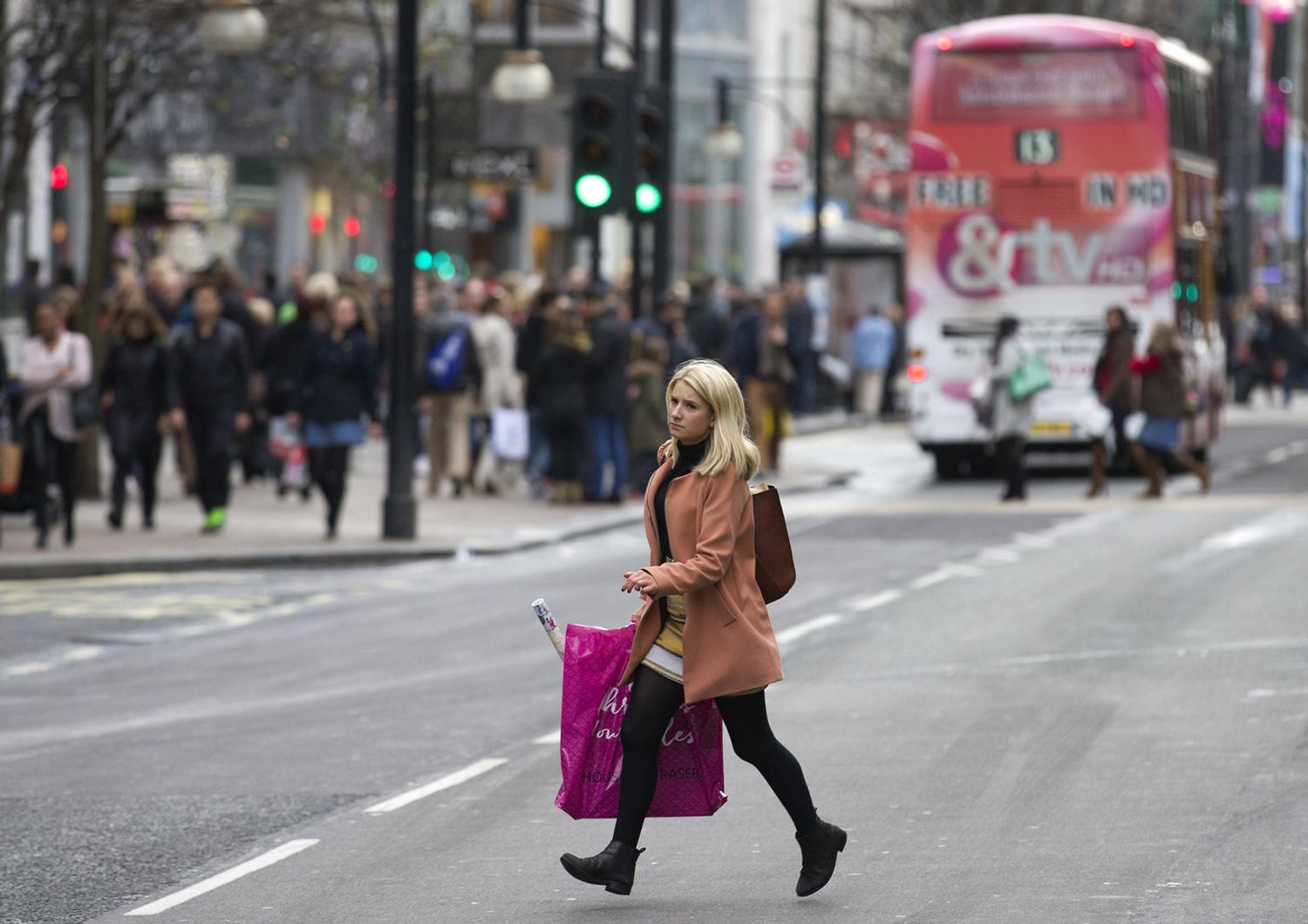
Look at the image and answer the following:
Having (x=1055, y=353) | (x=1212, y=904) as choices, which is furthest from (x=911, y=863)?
(x=1055, y=353)

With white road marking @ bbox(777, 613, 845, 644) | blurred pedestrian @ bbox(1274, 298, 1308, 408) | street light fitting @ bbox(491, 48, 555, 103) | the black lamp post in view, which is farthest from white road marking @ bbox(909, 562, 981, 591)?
blurred pedestrian @ bbox(1274, 298, 1308, 408)

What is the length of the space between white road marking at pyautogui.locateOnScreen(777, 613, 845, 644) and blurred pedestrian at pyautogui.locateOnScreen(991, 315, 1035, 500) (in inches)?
333

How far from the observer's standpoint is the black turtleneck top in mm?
7207

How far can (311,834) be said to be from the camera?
28.6ft

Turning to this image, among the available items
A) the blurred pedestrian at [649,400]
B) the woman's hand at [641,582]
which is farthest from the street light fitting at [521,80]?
the woman's hand at [641,582]

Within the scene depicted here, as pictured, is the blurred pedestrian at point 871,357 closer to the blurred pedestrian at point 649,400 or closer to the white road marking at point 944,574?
the blurred pedestrian at point 649,400

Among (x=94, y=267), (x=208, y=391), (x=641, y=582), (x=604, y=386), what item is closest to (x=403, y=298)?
(x=208, y=391)

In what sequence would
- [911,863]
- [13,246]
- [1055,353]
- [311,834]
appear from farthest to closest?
[13,246] < [1055,353] < [311,834] < [911,863]

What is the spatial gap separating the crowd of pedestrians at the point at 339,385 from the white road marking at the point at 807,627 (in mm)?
5160

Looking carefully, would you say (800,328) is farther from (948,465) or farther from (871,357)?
(948,465)

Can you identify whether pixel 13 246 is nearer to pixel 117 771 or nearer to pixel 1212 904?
pixel 117 771

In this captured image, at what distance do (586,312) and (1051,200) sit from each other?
18.6 ft

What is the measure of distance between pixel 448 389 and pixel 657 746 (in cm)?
1584

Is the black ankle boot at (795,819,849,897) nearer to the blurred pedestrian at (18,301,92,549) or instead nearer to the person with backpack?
the blurred pedestrian at (18,301,92,549)
